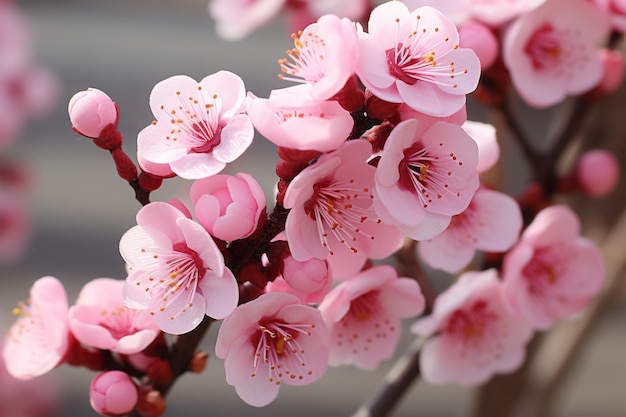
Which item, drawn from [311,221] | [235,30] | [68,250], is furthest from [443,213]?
[68,250]

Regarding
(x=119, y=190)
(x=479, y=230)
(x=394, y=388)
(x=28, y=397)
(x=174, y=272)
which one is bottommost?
(x=28, y=397)

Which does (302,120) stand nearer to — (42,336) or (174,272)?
(174,272)

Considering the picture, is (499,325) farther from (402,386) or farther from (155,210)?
(155,210)

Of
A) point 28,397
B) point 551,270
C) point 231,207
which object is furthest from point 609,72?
point 28,397

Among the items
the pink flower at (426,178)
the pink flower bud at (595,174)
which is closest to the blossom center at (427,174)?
the pink flower at (426,178)

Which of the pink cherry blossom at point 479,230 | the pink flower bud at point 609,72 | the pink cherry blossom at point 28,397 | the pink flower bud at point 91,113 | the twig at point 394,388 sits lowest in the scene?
the pink cherry blossom at point 28,397

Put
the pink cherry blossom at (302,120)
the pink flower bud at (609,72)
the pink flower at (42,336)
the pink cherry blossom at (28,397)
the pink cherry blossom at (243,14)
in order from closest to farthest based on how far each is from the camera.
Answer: the pink cherry blossom at (302,120), the pink flower at (42,336), the pink flower bud at (609,72), the pink cherry blossom at (243,14), the pink cherry blossom at (28,397)

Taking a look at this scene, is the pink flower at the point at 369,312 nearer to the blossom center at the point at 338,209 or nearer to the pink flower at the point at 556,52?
the blossom center at the point at 338,209
